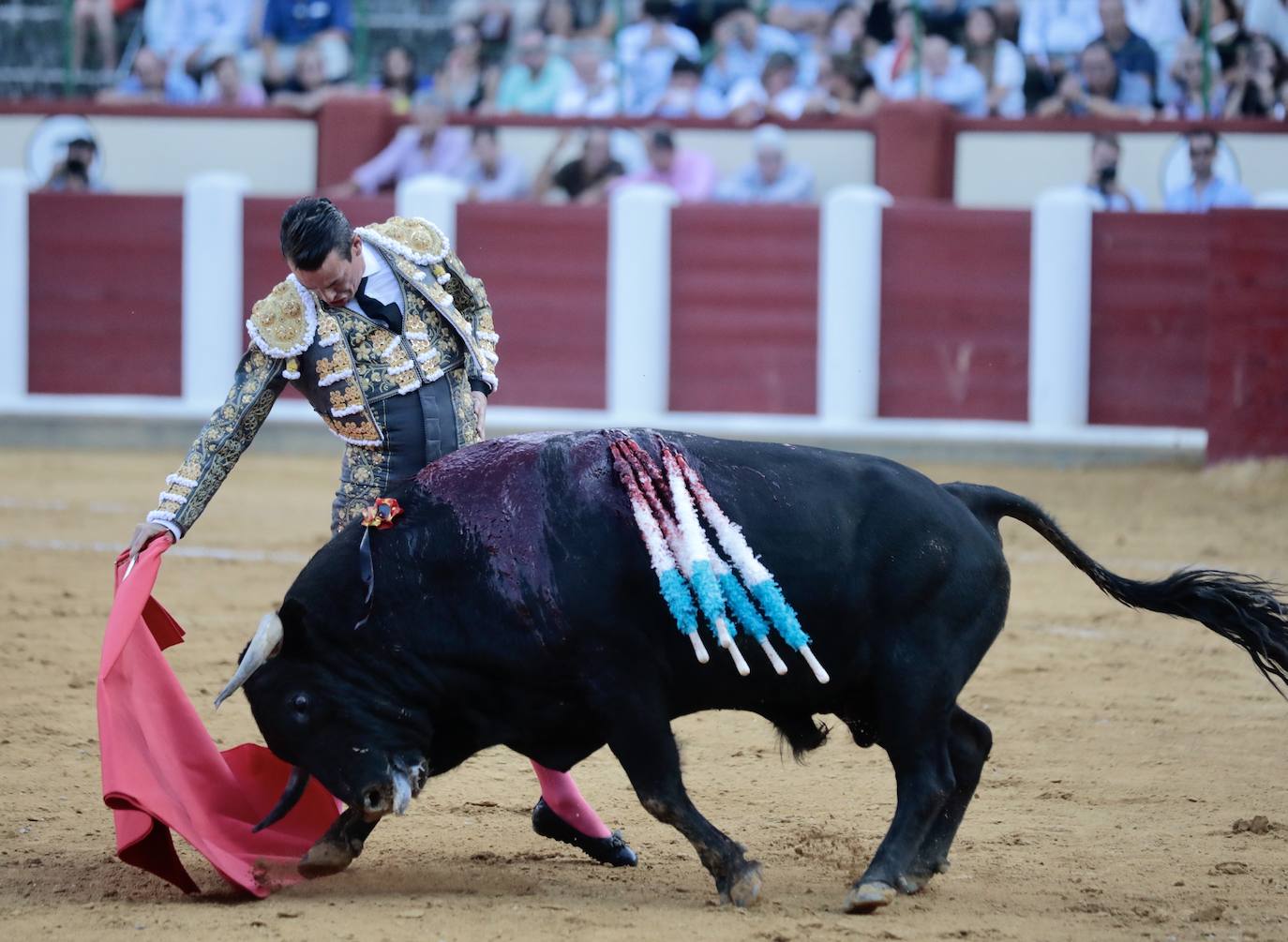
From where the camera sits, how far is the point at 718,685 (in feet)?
10.0

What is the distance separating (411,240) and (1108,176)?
6.24 metres

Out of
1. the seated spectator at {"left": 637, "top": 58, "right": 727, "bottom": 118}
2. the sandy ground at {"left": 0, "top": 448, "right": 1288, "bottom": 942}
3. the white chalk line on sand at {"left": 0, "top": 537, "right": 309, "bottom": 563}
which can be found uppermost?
the seated spectator at {"left": 637, "top": 58, "right": 727, "bottom": 118}

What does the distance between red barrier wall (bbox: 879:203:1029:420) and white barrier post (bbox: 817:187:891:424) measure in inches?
2.5

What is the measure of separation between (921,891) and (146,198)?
7.44 m

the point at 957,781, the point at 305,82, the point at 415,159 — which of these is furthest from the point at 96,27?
the point at 957,781

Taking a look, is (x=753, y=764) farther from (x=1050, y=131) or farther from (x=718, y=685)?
(x=1050, y=131)

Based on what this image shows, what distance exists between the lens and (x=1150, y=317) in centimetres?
881

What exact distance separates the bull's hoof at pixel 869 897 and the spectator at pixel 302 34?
8.16 meters

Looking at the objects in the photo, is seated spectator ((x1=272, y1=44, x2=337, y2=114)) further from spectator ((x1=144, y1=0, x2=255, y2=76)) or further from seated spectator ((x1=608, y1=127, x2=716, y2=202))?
seated spectator ((x1=608, y1=127, x2=716, y2=202))

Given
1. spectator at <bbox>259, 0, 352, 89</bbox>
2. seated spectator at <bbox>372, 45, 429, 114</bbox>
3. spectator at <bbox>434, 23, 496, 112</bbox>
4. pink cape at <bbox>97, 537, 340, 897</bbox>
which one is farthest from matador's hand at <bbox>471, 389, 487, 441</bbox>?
spectator at <bbox>259, 0, 352, 89</bbox>

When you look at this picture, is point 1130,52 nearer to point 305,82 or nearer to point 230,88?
point 305,82

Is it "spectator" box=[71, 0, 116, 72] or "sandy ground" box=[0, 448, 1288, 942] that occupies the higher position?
"spectator" box=[71, 0, 116, 72]

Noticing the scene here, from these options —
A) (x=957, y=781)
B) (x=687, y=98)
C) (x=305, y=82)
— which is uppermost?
(x=305, y=82)

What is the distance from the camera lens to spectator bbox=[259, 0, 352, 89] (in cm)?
1033
